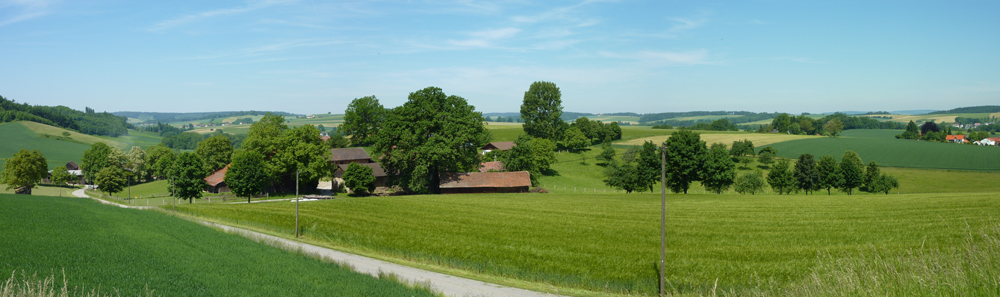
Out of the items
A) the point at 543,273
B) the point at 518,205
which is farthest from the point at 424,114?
the point at 543,273

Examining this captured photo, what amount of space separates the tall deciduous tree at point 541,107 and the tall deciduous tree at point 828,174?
1878 inches

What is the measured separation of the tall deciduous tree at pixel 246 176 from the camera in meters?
55.5

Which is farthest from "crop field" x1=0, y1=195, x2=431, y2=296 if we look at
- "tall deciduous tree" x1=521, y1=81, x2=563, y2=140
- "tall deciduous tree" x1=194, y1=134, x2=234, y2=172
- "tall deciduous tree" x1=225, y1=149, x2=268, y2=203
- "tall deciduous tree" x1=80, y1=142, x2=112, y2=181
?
"tall deciduous tree" x1=521, y1=81, x2=563, y2=140

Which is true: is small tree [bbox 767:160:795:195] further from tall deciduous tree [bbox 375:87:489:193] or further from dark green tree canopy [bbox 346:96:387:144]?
dark green tree canopy [bbox 346:96:387:144]

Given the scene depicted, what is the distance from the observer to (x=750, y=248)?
2327 cm

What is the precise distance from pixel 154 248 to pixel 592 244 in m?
18.9

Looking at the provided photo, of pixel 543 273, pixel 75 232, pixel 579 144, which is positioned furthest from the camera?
pixel 579 144

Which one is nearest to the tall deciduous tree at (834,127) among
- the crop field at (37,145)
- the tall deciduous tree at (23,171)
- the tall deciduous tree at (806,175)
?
the tall deciduous tree at (806,175)

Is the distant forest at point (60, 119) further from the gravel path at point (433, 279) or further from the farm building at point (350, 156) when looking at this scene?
the gravel path at point (433, 279)

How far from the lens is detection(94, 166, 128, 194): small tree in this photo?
68750 millimetres

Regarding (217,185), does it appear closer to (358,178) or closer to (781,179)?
(358,178)

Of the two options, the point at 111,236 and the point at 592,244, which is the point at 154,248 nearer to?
the point at 111,236

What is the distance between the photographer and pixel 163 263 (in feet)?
57.0

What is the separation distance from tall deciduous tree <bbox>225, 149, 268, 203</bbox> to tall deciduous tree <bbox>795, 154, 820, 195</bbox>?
6717cm
